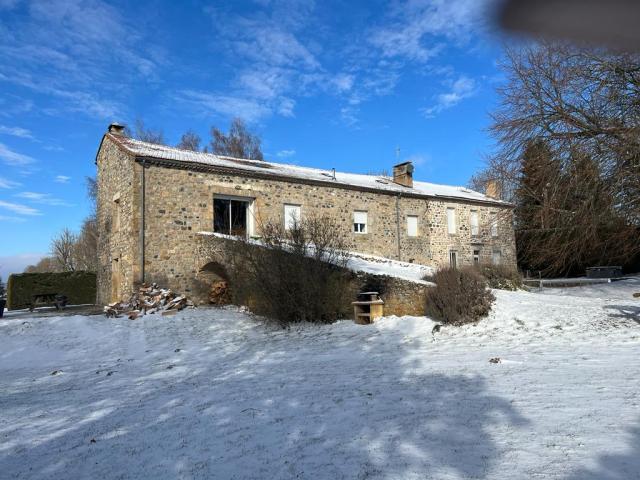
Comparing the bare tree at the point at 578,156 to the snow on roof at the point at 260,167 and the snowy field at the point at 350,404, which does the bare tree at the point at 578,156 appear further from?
the snow on roof at the point at 260,167

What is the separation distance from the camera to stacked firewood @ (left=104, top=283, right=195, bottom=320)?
13.7m

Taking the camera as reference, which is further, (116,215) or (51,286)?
(51,286)

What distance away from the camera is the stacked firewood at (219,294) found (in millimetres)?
16242

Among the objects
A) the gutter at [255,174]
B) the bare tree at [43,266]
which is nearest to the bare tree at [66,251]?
the bare tree at [43,266]

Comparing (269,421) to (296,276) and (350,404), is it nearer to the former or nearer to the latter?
(350,404)

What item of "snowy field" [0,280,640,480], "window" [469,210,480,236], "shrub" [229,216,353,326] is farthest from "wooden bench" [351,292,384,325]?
"window" [469,210,480,236]

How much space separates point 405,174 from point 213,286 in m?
12.6

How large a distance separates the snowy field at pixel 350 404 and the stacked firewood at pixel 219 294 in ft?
20.8

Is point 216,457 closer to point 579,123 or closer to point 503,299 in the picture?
point 503,299

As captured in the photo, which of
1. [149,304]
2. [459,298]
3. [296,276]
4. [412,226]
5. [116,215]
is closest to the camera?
[459,298]

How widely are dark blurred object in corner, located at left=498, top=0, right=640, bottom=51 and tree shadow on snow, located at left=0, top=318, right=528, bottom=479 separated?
A: 2.85 meters

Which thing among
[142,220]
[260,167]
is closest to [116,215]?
[142,220]

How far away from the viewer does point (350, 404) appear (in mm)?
4910

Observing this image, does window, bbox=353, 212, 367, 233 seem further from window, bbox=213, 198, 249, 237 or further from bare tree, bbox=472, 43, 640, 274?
bare tree, bbox=472, 43, 640, 274
